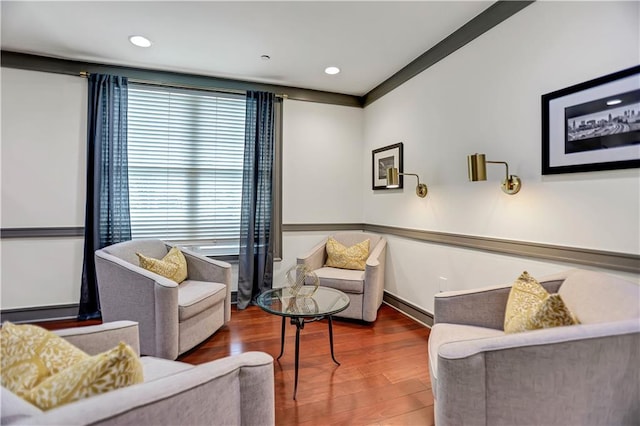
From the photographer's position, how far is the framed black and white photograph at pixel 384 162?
340 cm

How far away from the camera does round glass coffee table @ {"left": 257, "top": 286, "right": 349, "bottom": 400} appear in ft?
6.51

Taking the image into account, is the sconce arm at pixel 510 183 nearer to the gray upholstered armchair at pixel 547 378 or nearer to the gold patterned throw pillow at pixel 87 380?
the gray upholstered armchair at pixel 547 378

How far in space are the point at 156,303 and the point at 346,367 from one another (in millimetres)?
1389

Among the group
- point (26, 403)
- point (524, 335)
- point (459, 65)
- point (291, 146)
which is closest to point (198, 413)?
point (26, 403)

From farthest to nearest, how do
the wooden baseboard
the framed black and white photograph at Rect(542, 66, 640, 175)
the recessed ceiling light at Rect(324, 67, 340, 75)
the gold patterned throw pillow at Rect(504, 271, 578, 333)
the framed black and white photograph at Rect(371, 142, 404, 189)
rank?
the framed black and white photograph at Rect(371, 142, 404, 189) < the recessed ceiling light at Rect(324, 67, 340, 75) < the wooden baseboard < the framed black and white photograph at Rect(542, 66, 640, 175) < the gold patterned throw pillow at Rect(504, 271, 578, 333)

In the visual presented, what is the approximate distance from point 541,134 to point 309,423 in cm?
216

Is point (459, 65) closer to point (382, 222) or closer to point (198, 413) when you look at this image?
point (382, 222)

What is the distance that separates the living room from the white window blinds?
1.64 ft

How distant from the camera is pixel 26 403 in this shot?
0.75 metres

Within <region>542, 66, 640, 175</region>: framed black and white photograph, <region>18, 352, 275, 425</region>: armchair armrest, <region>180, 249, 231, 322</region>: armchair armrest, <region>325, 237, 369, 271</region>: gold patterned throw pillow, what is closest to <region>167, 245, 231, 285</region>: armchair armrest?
<region>180, 249, 231, 322</region>: armchair armrest

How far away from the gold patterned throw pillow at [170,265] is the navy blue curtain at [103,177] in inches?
27.6

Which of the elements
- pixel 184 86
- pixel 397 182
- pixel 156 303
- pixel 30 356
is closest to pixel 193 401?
pixel 30 356

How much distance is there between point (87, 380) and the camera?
80 cm

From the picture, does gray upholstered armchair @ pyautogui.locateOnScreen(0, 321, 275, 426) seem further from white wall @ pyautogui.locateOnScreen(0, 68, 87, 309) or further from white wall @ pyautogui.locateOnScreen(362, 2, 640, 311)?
white wall @ pyautogui.locateOnScreen(0, 68, 87, 309)
